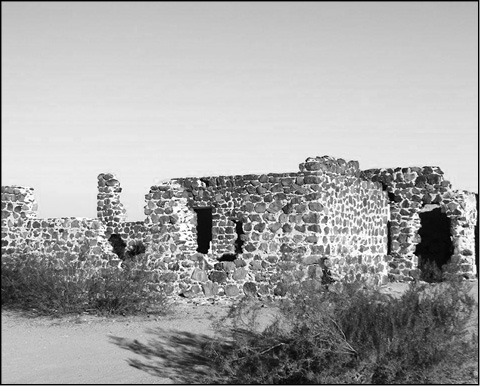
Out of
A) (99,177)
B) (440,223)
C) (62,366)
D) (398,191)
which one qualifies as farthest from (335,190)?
(99,177)

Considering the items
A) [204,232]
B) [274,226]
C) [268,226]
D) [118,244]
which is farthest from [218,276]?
[204,232]

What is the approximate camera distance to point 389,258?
1973cm

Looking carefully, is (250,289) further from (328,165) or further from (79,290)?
(79,290)

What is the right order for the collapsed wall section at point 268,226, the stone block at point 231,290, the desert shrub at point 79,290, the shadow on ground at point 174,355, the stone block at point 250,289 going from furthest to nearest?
the stone block at point 231,290 < the stone block at point 250,289 < the collapsed wall section at point 268,226 < the desert shrub at point 79,290 < the shadow on ground at point 174,355

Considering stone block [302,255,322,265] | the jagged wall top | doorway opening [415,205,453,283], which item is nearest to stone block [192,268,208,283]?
stone block [302,255,322,265]

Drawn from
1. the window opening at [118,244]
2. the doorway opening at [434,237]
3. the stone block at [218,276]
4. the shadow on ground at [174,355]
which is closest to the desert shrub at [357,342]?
the shadow on ground at [174,355]

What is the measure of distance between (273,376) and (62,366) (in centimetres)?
308

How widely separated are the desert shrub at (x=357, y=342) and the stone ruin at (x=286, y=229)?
4.38m

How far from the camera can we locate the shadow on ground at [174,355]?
9855mm

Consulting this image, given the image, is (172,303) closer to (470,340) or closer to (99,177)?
(470,340)

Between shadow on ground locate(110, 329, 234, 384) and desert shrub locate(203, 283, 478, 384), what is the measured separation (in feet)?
1.04

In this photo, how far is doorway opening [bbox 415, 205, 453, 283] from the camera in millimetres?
20438

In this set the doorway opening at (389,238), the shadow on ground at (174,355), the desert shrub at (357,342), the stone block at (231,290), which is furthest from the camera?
the doorway opening at (389,238)

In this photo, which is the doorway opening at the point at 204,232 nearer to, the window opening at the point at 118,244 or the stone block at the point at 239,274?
the window opening at the point at 118,244
